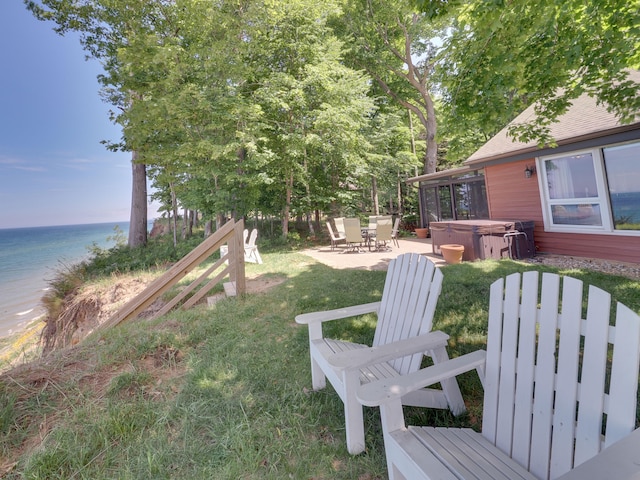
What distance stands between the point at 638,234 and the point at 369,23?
1420cm

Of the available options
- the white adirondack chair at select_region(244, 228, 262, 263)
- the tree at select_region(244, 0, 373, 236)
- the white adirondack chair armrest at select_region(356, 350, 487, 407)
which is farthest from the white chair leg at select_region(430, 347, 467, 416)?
the tree at select_region(244, 0, 373, 236)

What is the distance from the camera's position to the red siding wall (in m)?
5.84

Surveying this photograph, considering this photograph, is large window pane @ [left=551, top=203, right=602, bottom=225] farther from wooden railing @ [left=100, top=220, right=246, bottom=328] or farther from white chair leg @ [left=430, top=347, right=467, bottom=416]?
wooden railing @ [left=100, top=220, right=246, bottom=328]

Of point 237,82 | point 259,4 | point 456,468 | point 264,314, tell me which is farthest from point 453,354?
point 259,4

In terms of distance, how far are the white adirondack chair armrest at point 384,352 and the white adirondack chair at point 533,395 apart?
6.9 inches

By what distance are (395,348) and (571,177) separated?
7603mm

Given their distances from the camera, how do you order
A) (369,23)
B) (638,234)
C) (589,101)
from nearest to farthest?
(638,234), (589,101), (369,23)

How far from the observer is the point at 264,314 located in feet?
12.4

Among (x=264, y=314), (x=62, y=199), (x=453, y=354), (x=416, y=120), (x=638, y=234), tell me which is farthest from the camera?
(x=62, y=199)

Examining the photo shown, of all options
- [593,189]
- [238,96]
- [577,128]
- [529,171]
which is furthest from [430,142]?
[238,96]

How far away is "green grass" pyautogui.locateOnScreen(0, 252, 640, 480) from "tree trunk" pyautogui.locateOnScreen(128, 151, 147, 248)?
10.0 m

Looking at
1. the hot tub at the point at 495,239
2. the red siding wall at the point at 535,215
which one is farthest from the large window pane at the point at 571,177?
the hot tub at the point at 495,239

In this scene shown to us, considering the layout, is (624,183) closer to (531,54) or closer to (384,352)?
(531,54)

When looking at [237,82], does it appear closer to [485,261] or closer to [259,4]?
[259,4]
